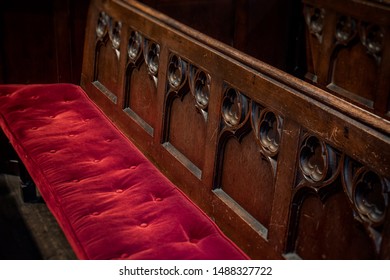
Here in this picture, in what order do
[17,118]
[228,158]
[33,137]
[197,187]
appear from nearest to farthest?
[228,158]
[197,187]
[33,137]
[17,118]

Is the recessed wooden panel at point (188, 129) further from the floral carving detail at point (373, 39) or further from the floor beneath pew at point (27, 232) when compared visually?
the floral carving detail at point (373, 39)

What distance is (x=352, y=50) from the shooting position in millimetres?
3582

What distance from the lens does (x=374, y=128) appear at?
1577 mm

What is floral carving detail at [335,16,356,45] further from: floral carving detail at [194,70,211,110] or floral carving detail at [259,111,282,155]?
floral carving detail at [259,111,282,155]

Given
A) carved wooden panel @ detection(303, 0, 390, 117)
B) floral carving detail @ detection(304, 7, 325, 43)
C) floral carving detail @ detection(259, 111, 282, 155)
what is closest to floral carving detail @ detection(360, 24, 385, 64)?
carved wooden panel @ detection(303, 0, 390, 117)

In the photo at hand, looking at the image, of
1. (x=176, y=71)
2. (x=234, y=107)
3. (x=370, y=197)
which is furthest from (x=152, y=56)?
(x=370, y=197)

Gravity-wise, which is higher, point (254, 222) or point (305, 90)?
point (305, 90)

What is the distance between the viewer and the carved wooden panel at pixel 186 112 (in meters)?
2.37

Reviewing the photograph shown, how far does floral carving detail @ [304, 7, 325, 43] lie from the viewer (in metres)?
3.87

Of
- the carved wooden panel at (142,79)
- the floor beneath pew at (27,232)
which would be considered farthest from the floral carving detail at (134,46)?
the floor beneath pew at (27,232)

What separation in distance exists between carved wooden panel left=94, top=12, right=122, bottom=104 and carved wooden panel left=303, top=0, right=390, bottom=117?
4.87ft
